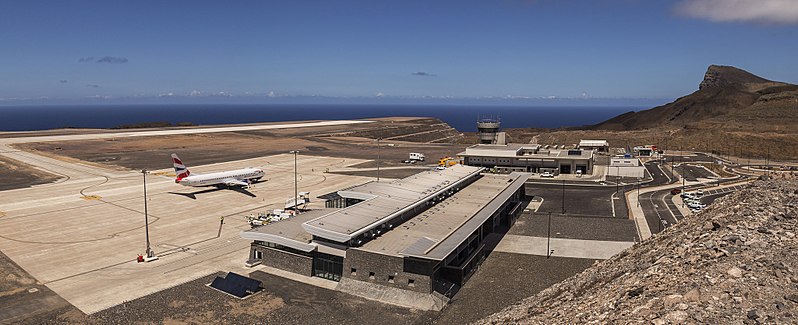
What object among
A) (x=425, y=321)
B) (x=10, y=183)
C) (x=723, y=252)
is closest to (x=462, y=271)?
(x=425, y=321)

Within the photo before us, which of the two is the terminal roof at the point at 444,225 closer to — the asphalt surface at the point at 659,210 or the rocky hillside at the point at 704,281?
the rocky hillside at the point at 704,281

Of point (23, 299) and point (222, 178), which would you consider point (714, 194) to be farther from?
point (23, 299)

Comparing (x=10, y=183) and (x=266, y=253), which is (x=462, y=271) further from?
(x=10, y=183)

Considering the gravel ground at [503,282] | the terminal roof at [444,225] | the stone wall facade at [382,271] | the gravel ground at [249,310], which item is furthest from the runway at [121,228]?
the gravel ground at [503,282]

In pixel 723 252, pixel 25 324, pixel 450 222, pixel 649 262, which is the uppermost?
pixel 723 252

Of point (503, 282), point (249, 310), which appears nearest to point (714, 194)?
point (503, 282)

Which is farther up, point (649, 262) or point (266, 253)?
point (649, 262)
